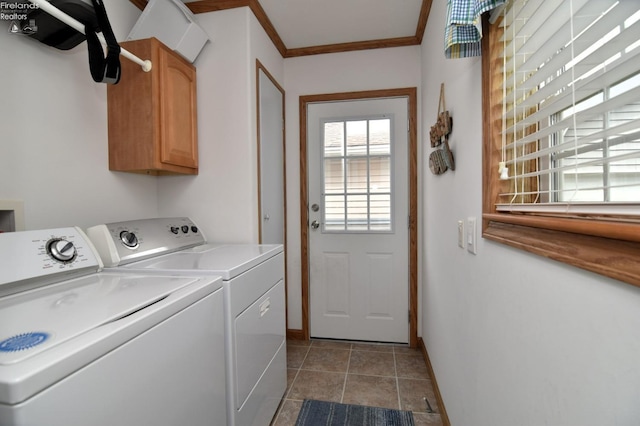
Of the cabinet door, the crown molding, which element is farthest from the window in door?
the cabinet door

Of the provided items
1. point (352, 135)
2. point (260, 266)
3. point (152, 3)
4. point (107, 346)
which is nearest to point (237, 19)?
point (152, 3)

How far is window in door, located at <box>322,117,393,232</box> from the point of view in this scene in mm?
2449

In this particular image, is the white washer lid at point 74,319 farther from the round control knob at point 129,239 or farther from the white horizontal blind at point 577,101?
the white horizontal blind at point 577,101

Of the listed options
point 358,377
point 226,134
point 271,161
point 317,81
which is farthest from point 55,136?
point 358,377

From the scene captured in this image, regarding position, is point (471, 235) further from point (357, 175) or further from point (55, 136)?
point (55, 136)

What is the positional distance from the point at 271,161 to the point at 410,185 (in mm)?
1139

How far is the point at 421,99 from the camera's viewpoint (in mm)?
2354

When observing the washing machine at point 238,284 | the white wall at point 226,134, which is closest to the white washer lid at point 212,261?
the washing machine at point 238,284

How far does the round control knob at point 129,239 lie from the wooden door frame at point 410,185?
136 centimetres

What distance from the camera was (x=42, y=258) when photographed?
39.4 inches

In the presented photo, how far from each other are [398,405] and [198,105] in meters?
2.26

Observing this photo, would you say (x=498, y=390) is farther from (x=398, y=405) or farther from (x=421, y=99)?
(x=421, y=99)

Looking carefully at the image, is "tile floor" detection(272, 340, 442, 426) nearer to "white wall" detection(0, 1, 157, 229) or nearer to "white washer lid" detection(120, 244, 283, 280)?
"white washer lid" detection(120, 244, 283, 280)

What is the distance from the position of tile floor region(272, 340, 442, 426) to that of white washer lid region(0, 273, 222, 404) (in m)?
1.16
